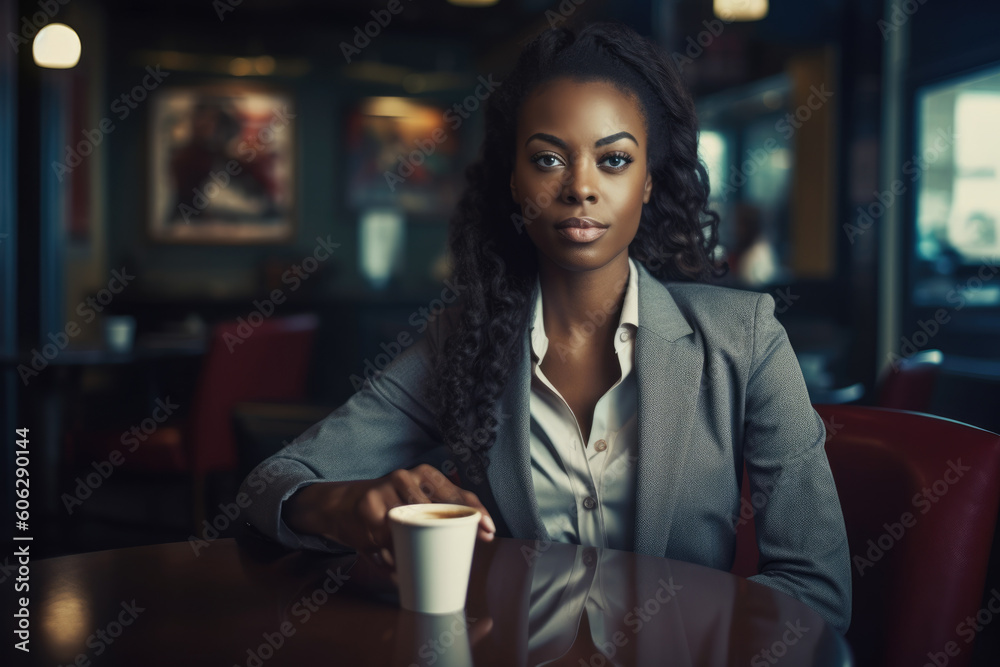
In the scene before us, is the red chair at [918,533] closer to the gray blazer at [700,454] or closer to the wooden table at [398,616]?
the gray blazer at [700,454]

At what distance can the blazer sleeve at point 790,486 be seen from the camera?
1.10m

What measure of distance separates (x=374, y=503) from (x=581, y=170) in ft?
1.81

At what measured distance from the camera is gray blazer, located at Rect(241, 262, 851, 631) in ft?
3.70

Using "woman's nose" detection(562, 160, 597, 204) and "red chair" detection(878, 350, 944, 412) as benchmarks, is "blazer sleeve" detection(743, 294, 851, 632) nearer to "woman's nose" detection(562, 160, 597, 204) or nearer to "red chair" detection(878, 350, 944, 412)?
"woman's nose" detection(562, 160, 597, 204)

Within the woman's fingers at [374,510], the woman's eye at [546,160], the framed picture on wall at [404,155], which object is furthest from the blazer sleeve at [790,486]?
the framed picture on wall at [404,155]

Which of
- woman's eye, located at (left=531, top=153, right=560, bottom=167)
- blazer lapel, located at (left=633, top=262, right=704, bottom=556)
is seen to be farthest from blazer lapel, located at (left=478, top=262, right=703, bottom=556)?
woman's eye, located at (left=531, top=153, right=560, bottom=167)

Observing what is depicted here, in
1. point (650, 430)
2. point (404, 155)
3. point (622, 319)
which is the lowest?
point (650, 430)

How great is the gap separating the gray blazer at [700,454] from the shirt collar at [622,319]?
0.02m

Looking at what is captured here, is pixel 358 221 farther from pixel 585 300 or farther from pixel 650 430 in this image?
pixel 650 430

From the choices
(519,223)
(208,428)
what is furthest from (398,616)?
(208,428)

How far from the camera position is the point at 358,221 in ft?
24.8

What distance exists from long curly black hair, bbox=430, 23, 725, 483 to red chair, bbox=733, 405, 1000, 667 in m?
0.45

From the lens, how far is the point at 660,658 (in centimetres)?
77

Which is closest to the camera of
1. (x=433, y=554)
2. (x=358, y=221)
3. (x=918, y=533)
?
(x=433, y=554)
